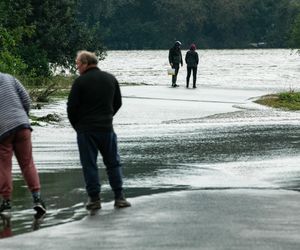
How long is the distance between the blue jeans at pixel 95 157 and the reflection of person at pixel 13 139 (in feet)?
1.79

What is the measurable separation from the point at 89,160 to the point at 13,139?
834mm

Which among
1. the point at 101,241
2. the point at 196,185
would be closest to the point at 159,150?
the point at 196,185

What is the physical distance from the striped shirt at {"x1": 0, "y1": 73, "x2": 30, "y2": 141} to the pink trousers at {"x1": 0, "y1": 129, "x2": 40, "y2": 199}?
83 mm

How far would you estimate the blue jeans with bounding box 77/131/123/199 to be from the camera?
10.8 metres

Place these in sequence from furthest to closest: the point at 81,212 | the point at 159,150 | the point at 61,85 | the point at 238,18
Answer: the point at 238,18 → the point at 61,85 → the point at 159,150 → the point at 81,212

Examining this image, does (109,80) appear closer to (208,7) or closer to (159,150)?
(159,150)

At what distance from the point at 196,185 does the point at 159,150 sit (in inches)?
174

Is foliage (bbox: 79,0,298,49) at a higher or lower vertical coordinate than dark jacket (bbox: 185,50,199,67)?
lower

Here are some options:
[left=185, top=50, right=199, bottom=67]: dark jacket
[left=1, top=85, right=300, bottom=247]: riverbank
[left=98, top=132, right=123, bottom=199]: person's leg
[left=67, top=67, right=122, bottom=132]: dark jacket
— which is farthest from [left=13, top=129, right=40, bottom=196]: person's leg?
[left=185, top=50, right=199, bottom=67]: dark jacket

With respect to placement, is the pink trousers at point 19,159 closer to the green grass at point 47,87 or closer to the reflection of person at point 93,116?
the reflection of person at point 93,116

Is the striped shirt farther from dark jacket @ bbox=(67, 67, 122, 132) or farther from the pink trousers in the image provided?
dark jacket @ bbox=(67, 67, 122, 132)

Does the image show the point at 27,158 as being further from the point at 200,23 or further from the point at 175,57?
the point at 200,23

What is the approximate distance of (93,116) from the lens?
10.8 m

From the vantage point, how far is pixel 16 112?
35.1 ft
